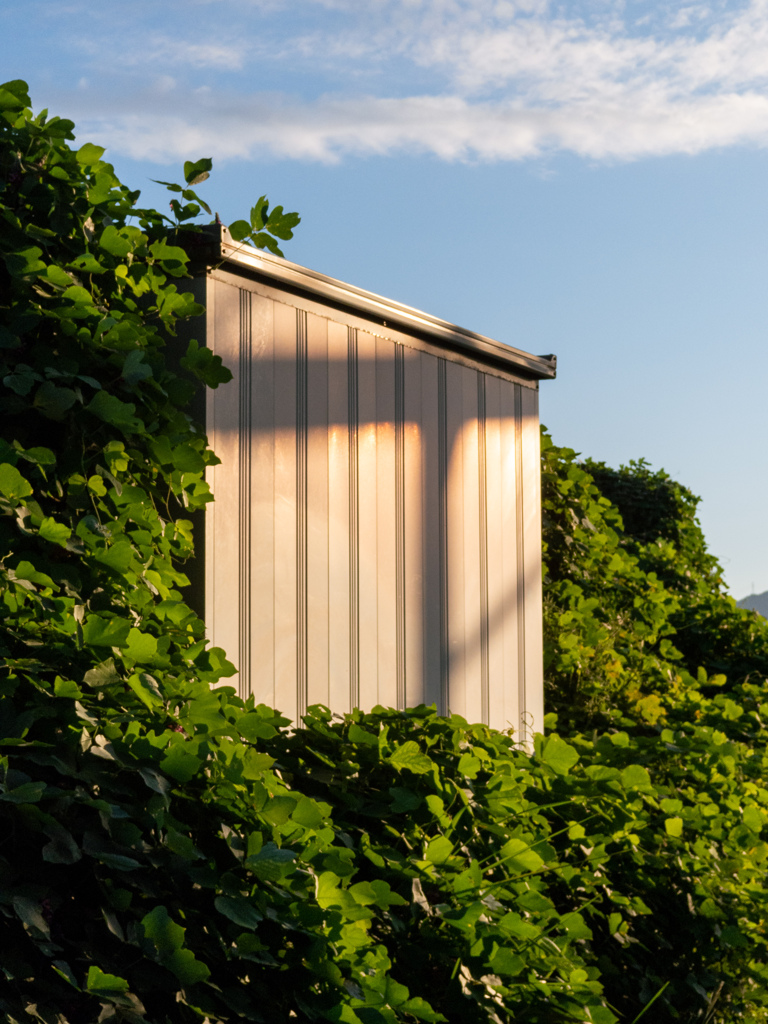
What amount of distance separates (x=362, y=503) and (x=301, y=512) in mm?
368

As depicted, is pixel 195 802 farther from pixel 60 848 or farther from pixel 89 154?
pixel 89 154

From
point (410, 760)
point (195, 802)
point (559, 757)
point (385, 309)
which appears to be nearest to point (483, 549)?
point (385, 309)

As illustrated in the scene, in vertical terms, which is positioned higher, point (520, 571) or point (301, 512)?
point (301, 512)

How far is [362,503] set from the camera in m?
3.48

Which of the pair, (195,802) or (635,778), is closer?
(195,802)

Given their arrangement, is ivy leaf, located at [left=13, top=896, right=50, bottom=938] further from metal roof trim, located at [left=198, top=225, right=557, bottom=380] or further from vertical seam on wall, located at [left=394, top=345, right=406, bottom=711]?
vertical seam on wall, located at [left=394, top=345, right=406, bottom=711]

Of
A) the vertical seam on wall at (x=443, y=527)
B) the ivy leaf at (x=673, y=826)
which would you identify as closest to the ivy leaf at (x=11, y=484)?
the ivy leaf at (x=673, y=826)

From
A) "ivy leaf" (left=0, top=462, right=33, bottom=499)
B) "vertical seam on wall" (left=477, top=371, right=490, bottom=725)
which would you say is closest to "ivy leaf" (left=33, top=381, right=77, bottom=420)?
"ivy leaf" (left=0, top=462, right=33, bottom=499)

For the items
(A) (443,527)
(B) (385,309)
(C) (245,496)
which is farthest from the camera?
(A) (443,527)

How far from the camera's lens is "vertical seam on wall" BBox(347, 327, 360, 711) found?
3.37 meters

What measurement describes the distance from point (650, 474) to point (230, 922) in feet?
35.7

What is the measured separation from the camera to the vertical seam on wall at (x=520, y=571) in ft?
14.9

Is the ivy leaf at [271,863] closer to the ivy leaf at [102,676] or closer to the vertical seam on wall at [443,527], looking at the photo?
the ivy leaf at [102,676]

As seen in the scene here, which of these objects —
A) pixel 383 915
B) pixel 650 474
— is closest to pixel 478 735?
pixel 383 915
